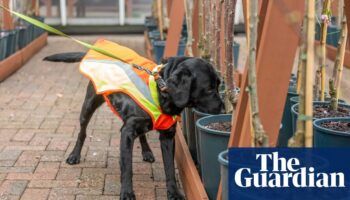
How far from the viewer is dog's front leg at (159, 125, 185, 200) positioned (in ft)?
11.9

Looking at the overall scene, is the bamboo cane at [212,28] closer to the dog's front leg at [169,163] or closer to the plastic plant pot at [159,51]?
the dog's front leg at [169,163]

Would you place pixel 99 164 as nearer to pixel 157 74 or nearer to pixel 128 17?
pixel 157 74

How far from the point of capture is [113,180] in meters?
4.02

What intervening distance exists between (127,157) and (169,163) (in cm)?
35

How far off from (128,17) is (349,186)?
12569 millimetres

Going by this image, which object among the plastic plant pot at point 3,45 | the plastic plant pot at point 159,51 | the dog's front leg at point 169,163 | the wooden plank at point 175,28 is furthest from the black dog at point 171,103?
the plastic plant pot at point 3,45

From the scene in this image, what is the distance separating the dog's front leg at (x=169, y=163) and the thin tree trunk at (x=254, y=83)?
1.50m

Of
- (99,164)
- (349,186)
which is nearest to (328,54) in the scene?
(99,164)

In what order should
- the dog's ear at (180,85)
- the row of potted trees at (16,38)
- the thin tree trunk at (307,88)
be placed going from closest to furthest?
the thin tree trunk at (307,88) < the dog's ear at (180,85) < the row of potted trees at (16,38)

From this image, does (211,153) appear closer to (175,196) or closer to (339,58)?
(175,196)

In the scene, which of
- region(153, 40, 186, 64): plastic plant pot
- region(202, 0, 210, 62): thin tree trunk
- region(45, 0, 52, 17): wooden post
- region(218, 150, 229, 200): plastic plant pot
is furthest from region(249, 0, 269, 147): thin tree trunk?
region(45, 0, 52, 17): wooden post

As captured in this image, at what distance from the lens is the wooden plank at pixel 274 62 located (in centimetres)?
228

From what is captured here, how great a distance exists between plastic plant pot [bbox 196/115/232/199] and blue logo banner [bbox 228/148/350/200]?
0.74 m

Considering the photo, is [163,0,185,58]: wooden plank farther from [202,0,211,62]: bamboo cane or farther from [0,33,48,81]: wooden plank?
[0,33,48,81]: wooden plank
